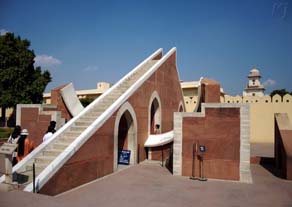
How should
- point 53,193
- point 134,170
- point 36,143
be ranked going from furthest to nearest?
point 36,143 → point 134,170 → point 53,193

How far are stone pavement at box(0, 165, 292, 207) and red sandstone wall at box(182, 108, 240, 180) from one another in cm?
40

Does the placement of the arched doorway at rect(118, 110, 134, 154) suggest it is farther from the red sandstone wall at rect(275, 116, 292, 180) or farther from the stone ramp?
the red sandstone wall at rect(275, 116, 292, 180)

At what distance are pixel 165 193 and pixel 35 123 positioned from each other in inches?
263

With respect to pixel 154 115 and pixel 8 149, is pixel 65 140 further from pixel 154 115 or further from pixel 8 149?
pixel 154 115

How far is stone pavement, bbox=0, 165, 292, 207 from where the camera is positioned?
576 cm

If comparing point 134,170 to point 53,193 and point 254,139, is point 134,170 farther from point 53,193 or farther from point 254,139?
point 254,139

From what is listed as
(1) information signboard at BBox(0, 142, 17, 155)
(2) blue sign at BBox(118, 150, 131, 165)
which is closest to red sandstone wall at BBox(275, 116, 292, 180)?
(2) blue sign at BBox(118, 150, 131, 165)

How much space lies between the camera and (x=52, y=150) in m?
7.36

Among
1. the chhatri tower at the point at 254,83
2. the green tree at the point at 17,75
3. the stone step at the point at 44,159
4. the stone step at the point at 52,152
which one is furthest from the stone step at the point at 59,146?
the chhatri tower at the point at 254,83

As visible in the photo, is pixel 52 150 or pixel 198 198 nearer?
pixel 198 198

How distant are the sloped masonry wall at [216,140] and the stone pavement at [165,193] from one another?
0.40 meters

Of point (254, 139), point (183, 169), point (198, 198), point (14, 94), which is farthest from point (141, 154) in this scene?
point (14, 94)

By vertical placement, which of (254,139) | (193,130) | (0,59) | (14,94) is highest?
(0,59)

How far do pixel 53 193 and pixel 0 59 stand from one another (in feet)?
72.4
